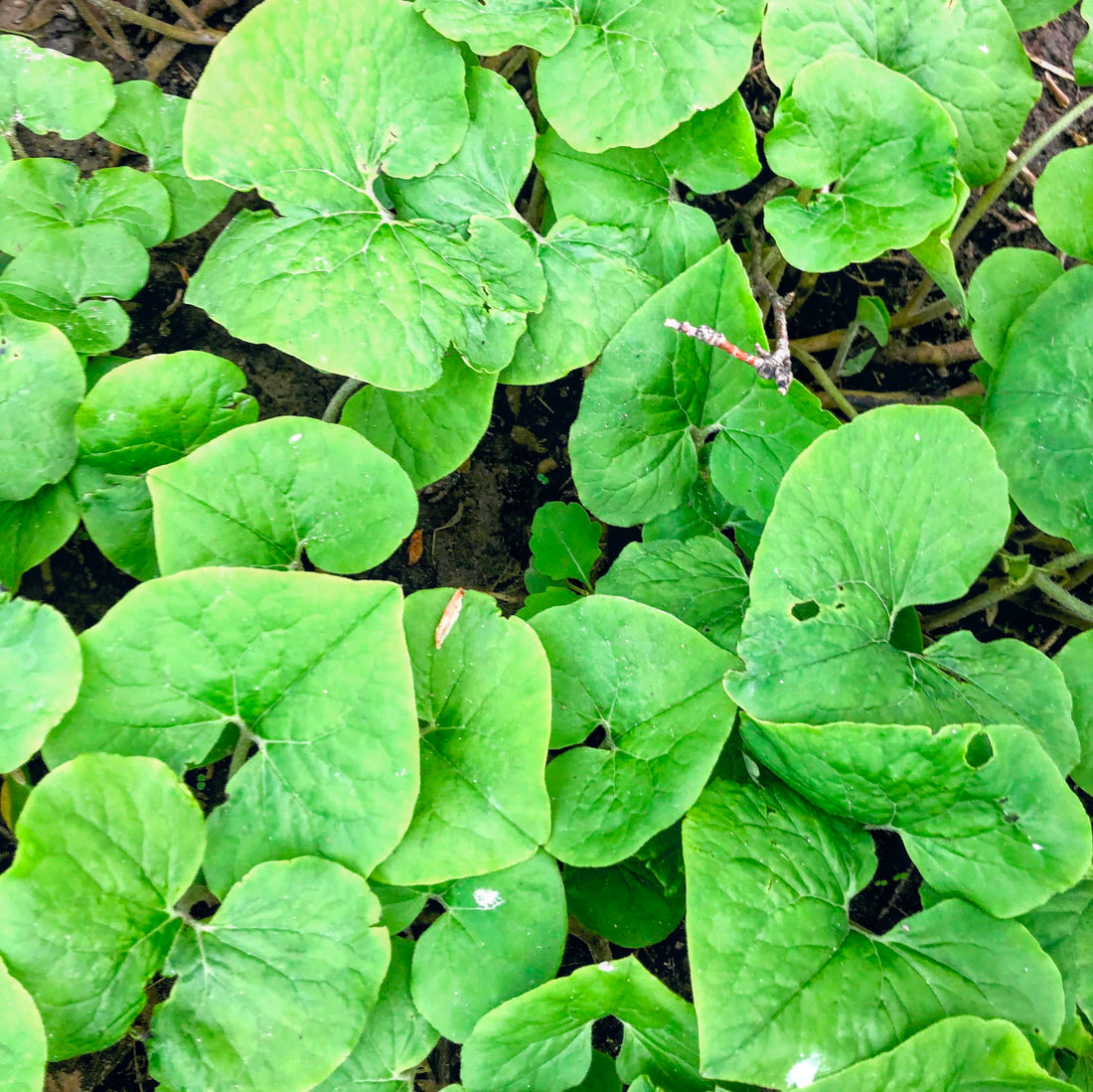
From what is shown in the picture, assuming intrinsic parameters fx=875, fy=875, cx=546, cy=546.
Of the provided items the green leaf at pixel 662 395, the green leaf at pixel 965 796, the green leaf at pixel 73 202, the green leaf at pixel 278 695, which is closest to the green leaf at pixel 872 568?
the green leaf at pixel 965 796

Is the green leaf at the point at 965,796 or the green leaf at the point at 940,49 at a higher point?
the green leaf at the point at 940,49

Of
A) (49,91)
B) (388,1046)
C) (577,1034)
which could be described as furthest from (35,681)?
(49,91)

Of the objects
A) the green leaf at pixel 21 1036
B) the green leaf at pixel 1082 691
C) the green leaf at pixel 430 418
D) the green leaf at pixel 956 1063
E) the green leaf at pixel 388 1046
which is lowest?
the green leaf at pixel 388 1046

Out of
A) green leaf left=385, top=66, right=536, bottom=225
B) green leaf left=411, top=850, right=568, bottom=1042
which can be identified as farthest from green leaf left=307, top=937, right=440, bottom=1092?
green leaf left=385, top=66, right=536, bottom=225

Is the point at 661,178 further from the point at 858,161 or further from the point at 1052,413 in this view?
the point at 1052,413

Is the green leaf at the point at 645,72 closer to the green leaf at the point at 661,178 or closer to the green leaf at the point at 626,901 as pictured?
the green leaf at the point at 661,178

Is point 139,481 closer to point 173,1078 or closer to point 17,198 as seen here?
point 17,198

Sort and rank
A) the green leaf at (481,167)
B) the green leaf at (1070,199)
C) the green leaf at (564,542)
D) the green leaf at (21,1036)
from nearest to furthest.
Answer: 1. the green leaf at (21,1036)
2. the green leaf at (481,167)
3. the green leaf at (1070,199)
4. the green leaf at (564,542)
